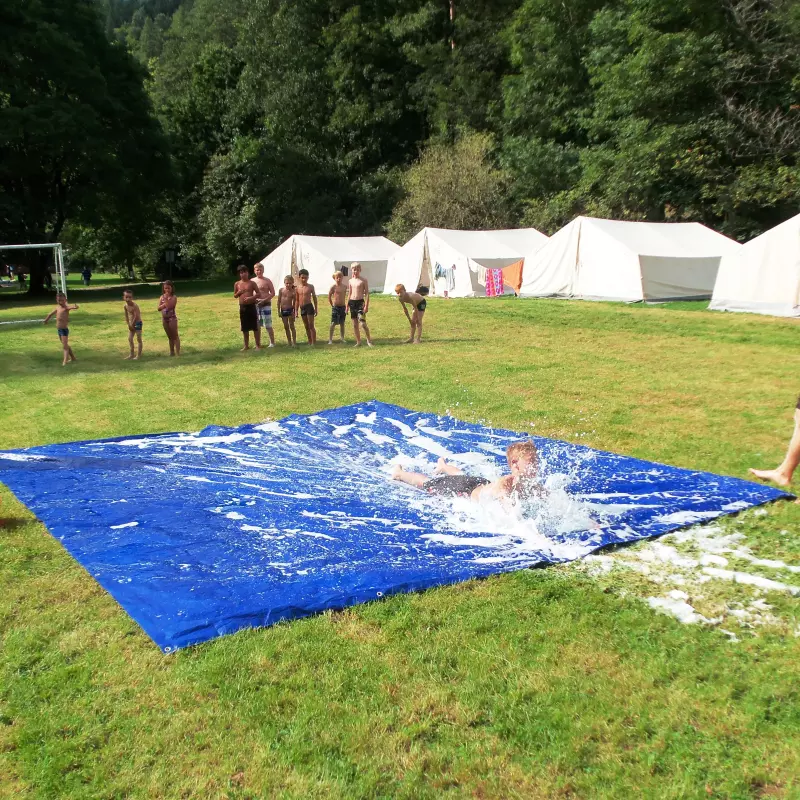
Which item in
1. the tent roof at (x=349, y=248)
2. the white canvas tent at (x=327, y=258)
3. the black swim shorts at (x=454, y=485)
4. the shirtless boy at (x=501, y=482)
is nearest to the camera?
the shirtless boy at (x=501, y=482)

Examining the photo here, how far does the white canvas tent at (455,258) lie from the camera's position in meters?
25.2

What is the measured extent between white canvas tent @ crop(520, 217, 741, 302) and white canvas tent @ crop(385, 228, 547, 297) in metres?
1.58

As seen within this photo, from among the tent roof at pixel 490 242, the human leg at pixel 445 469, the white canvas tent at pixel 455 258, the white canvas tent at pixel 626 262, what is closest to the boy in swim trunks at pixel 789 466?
the human leg at pixel 445 469

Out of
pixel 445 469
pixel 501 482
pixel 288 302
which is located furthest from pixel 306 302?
pixel 501 482

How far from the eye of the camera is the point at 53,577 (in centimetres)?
421

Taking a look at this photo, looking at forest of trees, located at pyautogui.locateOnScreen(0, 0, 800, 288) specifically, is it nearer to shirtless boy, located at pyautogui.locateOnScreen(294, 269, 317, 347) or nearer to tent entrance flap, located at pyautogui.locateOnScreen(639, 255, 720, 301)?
tent entrance flap, located at pyautogui.locateOnScreen(639, 255, 720, 301)

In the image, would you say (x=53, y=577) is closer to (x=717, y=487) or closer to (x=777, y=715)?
(x=777, y=715)

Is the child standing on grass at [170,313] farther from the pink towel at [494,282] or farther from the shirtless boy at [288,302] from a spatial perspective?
the pink towel at [494,282]

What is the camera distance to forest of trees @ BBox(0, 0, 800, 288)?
28.1m

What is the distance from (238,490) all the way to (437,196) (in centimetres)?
3112

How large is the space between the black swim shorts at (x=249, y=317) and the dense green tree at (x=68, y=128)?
63.6 ft

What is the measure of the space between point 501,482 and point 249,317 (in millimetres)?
9156

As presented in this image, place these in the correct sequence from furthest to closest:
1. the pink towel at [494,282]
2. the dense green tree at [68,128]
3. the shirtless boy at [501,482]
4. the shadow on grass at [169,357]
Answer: the dense green tree at [68,128] < the pink towel at [494,282] < the shadow on grass at [169,357] < the shirtless boy at [501,482]


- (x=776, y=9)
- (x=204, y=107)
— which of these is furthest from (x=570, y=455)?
(x=204, y=107)
